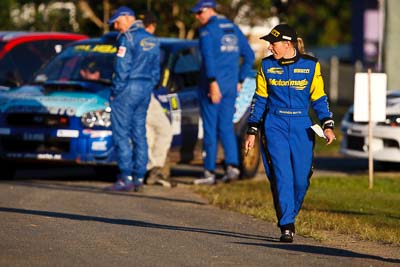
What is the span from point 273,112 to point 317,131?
405 millimetres

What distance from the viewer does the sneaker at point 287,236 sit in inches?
412

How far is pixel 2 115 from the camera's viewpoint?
15492mm

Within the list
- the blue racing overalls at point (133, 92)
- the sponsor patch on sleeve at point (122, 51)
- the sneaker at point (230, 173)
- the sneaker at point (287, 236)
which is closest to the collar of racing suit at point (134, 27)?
the blue racing overalls at point (133, 92)

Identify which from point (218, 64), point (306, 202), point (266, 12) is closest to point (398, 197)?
point (306, 202)

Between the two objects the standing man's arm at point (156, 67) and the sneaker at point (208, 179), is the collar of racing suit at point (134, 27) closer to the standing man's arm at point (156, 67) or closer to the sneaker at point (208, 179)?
the standing man's arm at point (156, 67)

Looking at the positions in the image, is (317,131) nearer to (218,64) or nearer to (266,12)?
(218,64)

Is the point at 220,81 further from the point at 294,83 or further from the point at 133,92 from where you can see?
the point at 294,83

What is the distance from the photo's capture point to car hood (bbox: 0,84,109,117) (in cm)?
1514

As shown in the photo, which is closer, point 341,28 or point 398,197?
point 398,197

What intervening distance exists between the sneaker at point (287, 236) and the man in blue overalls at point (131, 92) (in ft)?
14.3

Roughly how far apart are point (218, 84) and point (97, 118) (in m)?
1.56

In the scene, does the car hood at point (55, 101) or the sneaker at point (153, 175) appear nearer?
the car hood at point (55, 101)

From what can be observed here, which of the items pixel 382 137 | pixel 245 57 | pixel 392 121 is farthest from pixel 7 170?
pixel 392 121

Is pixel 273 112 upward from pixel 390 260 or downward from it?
upward
